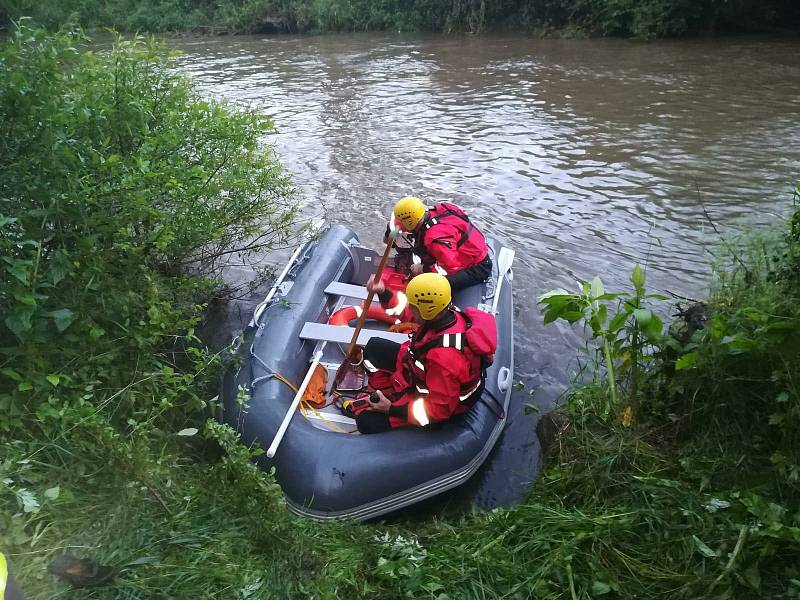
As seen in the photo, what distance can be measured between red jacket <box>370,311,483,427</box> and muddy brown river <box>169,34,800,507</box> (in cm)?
55

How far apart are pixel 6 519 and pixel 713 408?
8.82 ft

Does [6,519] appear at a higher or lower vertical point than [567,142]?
higher

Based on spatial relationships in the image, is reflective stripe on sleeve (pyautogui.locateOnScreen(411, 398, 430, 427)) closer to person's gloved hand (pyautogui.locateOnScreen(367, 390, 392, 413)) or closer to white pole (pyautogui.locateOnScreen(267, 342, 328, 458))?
person's gloved hand (pyautogui.locateOnScreen(367, 390, 392, 413))

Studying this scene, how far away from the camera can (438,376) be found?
3.19 m

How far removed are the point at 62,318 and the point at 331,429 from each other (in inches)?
59.0

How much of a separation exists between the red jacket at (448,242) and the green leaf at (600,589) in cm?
265

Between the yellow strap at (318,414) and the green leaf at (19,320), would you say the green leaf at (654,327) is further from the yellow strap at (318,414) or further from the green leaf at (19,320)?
the green leaf at (19,320)

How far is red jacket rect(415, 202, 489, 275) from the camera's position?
4.57m

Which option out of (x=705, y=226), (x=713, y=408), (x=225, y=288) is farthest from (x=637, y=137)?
(x=713, y=408)

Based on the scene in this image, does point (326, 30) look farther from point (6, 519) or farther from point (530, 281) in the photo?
point (6, 519)

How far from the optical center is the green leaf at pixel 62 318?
8.62 ft

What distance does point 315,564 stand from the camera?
2377 mm

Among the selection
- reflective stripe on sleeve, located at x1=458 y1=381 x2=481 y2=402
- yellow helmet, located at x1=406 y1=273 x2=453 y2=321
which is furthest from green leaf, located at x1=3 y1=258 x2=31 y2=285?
reflective stripe on sleeve, located at x1=458 y1=381 x2=481 y2=402

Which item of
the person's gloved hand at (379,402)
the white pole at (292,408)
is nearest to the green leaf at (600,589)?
the person's gloved hand at (379,402)
